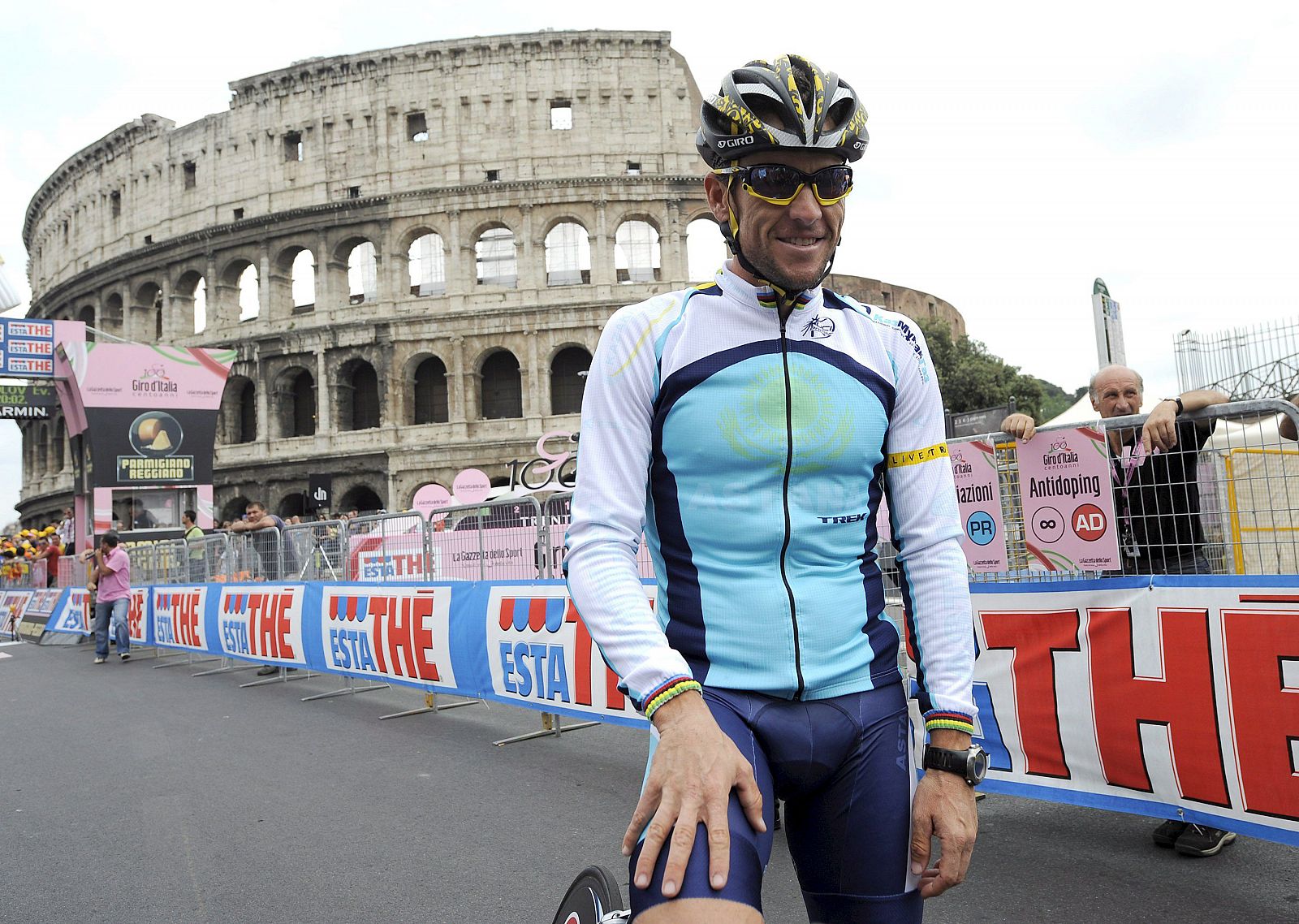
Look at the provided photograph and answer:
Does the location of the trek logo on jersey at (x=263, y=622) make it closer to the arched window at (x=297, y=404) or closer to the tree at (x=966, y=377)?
the arched window at (x=297, y=404)

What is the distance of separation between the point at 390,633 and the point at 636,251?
31.9m

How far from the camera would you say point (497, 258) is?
131 feet

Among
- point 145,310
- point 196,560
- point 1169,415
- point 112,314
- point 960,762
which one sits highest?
point 112,314

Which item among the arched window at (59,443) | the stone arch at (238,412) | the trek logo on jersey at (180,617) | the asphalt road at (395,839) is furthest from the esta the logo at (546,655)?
the arched window at (59,443)

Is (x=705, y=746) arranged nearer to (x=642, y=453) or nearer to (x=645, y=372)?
(x=642, y=453)

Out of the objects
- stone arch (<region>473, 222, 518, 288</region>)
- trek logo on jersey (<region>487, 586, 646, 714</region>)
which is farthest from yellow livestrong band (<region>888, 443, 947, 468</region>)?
stone arch (<region>473, 222, 518, 288</region>)

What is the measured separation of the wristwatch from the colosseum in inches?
1317

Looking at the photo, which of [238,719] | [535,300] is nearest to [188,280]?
[535,300]

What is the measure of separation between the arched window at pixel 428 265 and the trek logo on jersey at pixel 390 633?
30.8 metres

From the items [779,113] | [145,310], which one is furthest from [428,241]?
[779,113]

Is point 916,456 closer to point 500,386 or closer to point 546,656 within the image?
point 546,656

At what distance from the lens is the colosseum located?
3584 cm

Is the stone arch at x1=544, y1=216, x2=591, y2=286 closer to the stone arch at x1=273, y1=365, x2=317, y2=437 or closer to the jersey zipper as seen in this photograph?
the stone arch at x1=273, y1=365, x2=317, y2=437

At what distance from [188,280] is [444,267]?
11.9 metres
